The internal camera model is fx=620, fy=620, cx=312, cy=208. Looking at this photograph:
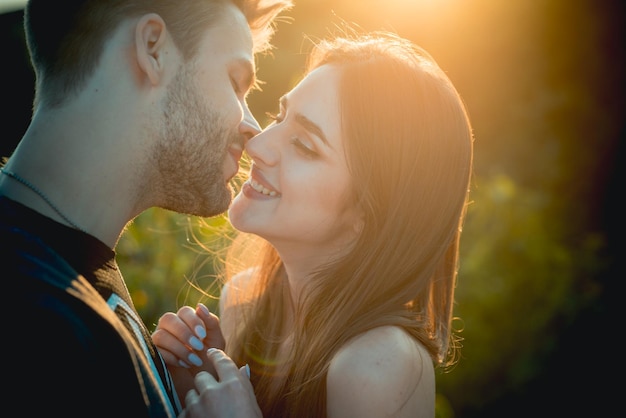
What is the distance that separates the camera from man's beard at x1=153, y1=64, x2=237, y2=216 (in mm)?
2365

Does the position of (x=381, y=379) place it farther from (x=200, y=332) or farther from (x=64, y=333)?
(x=64, y=333)

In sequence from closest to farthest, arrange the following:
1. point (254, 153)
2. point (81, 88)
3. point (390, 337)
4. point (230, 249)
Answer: point (81, 88)
point (390, 337)
point (254, 153)
point (230, 249)

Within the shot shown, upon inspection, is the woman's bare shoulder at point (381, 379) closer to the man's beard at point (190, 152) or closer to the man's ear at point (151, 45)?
the man's beard at point (190, 152)

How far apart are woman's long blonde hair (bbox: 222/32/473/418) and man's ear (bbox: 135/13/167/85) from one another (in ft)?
2.87

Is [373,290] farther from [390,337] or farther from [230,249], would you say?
[230,249]

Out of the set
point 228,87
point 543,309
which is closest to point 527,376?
point 543,309

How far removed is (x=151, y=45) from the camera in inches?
90.1

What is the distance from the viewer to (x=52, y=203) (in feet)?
6.45

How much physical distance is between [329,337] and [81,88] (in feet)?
4.54

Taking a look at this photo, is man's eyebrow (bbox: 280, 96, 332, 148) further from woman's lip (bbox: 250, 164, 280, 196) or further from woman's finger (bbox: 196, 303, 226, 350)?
woman's finger (bbox: 196, 303, 226, 350)

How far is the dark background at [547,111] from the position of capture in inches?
228

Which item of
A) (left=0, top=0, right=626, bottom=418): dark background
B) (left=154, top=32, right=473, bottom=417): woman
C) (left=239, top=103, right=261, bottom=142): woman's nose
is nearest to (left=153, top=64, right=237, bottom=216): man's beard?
(left=239, top=103, right=261, bottom=142): woman's nose

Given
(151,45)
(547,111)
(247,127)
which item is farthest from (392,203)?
(547,111)

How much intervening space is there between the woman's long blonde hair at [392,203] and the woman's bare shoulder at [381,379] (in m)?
0.22
